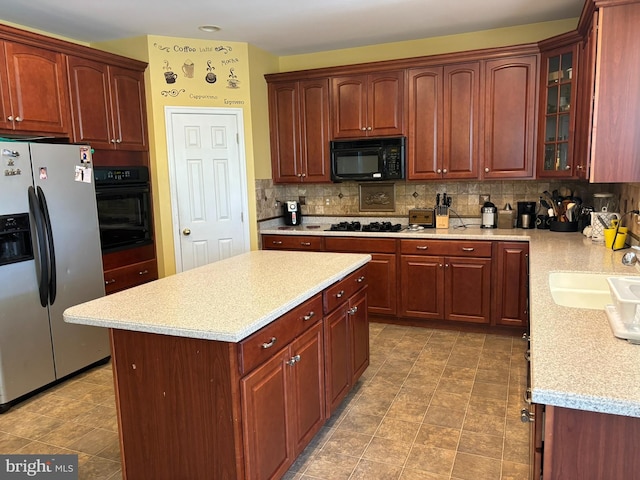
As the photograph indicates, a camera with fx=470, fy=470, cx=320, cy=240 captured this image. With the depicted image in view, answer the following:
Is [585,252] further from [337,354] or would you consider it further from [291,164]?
[291,164]

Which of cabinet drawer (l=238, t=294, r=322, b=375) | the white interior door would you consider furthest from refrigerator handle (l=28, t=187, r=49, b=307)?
cabinet drawer (l=238, t=294, r=322, b=375)

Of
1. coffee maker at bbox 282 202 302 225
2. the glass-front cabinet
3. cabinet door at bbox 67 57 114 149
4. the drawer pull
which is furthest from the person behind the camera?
coffee maker at bbox 282 202 302 225

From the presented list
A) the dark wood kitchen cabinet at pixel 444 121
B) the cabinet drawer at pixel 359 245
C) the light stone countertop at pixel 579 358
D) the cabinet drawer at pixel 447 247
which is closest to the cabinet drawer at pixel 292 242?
the cabinet drawer at pixel 359 245

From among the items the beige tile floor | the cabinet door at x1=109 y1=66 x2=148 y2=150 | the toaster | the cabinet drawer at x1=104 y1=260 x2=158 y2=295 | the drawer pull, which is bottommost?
the beige tile floor

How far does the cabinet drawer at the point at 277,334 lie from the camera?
69.9 inches

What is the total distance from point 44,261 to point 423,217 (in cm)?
314

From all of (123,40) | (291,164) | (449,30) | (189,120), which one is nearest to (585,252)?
(449,30)

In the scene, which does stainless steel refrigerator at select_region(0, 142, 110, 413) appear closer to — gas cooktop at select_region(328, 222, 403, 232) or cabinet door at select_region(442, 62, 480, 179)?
gas cooktop at select_region(328, 222, 403, 232)

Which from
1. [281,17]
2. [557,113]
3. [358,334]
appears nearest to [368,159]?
[281,17]

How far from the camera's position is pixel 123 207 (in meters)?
3.85

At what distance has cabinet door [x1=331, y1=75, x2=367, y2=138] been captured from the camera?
4418mm

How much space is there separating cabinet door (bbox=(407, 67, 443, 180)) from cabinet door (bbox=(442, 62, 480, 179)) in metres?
0.06

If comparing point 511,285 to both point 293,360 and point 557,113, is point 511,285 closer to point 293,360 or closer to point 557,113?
point 557,113

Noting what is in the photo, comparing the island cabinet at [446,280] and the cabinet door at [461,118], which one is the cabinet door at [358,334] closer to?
the island cabinet at [446,280]
